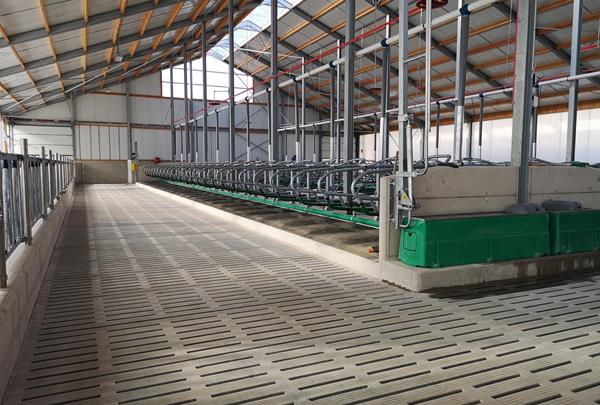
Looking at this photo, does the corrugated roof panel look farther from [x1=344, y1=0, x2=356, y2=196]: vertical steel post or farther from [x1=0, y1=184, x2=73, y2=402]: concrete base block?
[x1=0, y1=184, x2=73, y2=402]: concrete base block

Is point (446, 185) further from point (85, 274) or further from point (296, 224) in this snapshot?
point (85, 274)

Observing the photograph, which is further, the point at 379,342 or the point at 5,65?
the point at 5,65

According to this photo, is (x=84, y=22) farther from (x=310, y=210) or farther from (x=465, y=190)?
(x=465, y=190)

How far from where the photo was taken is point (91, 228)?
7.75m

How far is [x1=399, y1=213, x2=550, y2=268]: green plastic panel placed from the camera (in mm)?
4004

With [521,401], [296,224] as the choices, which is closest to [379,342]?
[521,401]

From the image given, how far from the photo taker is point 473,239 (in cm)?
417

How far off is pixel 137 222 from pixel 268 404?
7063mm

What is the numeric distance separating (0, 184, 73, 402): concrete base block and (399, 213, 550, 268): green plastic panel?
9.97 feet

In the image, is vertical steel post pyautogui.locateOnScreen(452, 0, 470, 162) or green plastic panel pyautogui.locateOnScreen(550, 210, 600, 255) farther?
vertical steel post pyautogui.locateOnScreen(452, 0, 470, 162)

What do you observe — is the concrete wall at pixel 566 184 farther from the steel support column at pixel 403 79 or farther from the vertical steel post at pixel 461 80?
the steel support column at pixel 403 79

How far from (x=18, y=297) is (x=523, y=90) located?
465cm

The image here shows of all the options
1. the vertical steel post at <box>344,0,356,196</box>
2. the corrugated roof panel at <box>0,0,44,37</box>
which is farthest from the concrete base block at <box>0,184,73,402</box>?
the corrugated roof panel at <box>0,0,44,37</box>

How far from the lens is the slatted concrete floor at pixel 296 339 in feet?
7.38
